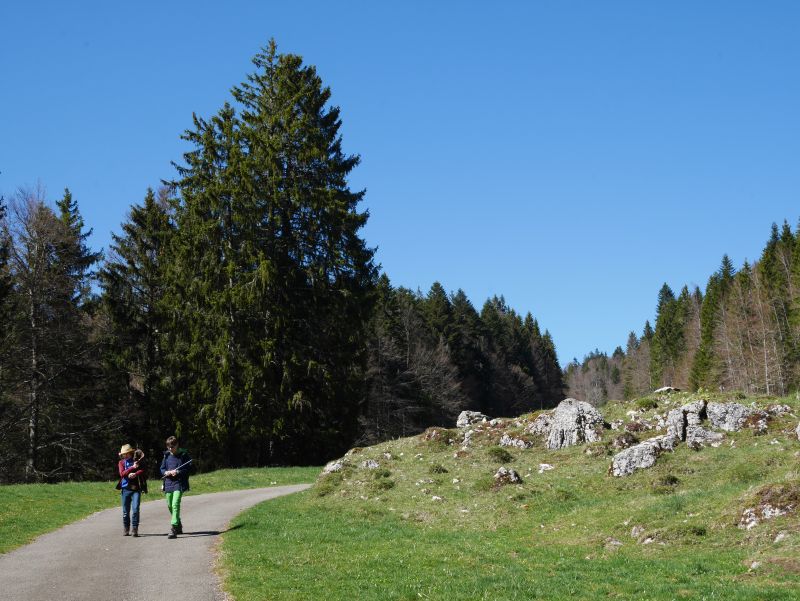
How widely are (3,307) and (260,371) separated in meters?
14.2

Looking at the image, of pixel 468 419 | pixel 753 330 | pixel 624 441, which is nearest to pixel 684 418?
pixel 624 441

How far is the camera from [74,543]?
1534cm

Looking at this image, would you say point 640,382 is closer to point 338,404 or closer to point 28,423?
point 338,404

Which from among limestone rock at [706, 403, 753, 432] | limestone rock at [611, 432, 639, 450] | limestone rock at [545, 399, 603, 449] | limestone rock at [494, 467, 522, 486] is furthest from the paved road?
limestone rock at [706, 403, 753, 432]

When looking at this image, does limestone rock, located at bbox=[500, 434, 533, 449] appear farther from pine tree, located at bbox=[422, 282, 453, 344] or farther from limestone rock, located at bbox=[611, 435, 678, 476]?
pine tree, located at bbox=[422, 282, 453, 344]

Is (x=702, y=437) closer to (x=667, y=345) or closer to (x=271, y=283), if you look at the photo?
(x=271, y=283)

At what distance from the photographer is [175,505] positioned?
53.3 feet

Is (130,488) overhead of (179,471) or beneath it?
beneath

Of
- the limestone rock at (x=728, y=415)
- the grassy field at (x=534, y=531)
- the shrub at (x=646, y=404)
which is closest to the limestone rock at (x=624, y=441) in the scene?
the grassy field at (x=534, y=531)

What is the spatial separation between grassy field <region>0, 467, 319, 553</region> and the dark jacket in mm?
3279

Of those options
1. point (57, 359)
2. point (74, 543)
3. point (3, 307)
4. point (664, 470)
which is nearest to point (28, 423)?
point (57, 359)

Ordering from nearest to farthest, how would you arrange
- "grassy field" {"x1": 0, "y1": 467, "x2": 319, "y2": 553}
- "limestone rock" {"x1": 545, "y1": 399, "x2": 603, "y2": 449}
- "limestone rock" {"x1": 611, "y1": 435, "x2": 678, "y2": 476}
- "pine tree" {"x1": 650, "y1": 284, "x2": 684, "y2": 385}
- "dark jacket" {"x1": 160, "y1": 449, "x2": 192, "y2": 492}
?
1. "dark jacket" {"x1": 160, "y1": 449, "x2": 192, "y2": 492}
2. "grassy field" {"x1": 0, "y1": 467, "x2": 319, "y2": 553}
3. "limestone rock" {"x1": 611, "y1": 435, "x2": 678, "y2": 476}
4. "limestone rock" {"x1": 545, "y1": 399, "x2": 603, "y2": 449}
5. "pine tree" {"x1": 650, "y1": 284, "x2": 684, "y2": 385}

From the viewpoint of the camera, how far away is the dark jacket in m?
16.5

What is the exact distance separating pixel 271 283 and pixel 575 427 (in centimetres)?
1978
